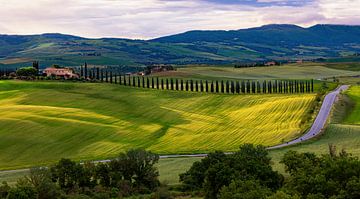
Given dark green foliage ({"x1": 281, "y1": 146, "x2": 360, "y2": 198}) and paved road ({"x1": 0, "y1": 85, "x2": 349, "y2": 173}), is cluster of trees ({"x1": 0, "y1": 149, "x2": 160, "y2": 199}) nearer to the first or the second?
paved road ({"x1": 0, "y1": 85, "x2": 349, "y2": 173})

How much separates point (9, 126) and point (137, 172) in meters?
50.0

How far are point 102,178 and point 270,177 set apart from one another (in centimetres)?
2251

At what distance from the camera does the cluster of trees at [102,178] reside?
61125 millimetres

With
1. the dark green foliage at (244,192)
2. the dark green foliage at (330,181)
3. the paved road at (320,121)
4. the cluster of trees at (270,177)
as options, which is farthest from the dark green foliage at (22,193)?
the paved road at (320,121)

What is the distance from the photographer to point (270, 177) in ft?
189

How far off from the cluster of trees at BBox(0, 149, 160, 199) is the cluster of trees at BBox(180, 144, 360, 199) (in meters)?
5.30

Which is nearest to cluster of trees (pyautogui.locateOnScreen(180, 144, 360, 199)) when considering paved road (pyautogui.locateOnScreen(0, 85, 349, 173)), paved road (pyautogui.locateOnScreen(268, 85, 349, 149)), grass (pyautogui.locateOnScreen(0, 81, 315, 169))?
paved road (pyautogui.locateOnScreen(0, 85, 349, 173))

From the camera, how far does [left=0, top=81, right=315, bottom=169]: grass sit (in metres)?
96.6

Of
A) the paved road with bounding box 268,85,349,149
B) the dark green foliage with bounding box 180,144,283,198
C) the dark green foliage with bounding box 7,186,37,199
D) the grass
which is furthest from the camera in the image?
the grass

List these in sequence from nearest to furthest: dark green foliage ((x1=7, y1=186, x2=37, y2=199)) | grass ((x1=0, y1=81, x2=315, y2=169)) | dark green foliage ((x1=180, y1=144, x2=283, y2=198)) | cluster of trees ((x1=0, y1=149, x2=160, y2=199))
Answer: dark green foliage ((x1=7, y1=186, x2=37, y2=199))
dark green foliage ((x1=180, y1=144, x2=283, y2=198))
cluster of trees ((x1=0, y1=149, x2=160, y2=199))
grass ((x1=0, y1=81, x2=315, y2=169))

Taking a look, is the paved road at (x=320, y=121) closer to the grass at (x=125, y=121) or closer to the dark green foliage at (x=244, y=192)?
the grass at (x=125, y=121)

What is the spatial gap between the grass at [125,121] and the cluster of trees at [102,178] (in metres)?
24.2

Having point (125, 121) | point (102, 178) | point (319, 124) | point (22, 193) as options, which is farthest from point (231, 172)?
point (125, 121)

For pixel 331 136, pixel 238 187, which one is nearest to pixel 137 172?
pixel 238 187
